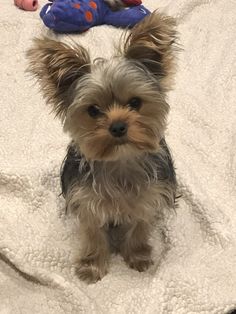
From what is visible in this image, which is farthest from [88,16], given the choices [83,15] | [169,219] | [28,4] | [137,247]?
[137,247]

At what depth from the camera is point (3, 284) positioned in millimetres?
1900

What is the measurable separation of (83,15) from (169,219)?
135cm

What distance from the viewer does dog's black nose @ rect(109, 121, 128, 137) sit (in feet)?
5.14

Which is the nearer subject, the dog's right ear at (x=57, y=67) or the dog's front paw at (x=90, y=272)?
the dog's right ear at (x=57, y=67)

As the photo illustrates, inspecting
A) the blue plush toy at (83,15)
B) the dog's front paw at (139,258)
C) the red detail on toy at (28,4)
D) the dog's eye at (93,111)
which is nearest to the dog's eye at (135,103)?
the dog's eye at (93,111)

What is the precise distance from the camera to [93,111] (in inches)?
64.9

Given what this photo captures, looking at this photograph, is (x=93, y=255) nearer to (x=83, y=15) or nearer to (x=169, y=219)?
(x=169, y=219)

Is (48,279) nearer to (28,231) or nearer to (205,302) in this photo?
(28,231)

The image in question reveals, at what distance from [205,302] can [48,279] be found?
54cm

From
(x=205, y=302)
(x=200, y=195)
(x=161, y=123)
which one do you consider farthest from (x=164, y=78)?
(x=205, y=302)

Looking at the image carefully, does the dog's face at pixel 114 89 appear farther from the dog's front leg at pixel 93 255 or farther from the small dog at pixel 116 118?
the dog's front leg at pixel 93 255

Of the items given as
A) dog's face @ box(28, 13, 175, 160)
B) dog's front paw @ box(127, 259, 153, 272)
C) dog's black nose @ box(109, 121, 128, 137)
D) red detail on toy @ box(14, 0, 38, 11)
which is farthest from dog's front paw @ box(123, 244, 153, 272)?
red detail on toy @ box(14, 0, 38, 11)

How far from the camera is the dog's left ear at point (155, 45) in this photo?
1.59 meters

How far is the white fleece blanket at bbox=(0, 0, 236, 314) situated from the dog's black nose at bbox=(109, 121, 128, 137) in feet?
1.91
